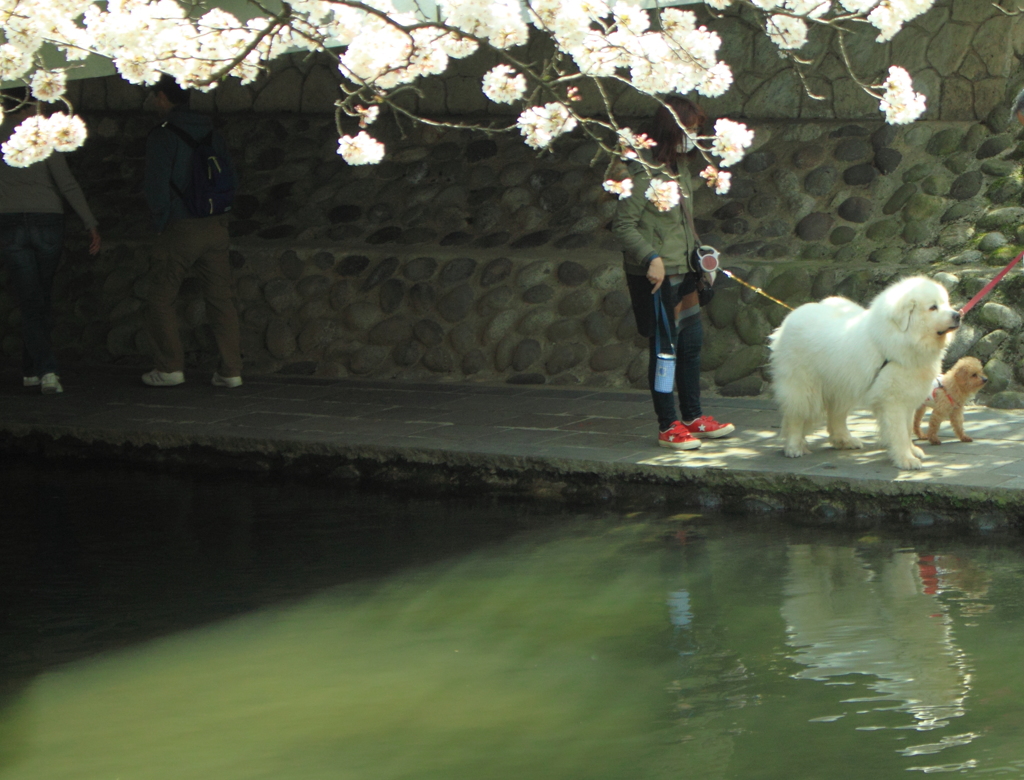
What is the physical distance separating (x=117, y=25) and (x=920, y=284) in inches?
162

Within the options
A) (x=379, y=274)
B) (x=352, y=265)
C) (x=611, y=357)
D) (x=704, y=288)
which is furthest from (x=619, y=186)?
(x=352, y=265)

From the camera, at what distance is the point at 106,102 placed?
14.6 metres

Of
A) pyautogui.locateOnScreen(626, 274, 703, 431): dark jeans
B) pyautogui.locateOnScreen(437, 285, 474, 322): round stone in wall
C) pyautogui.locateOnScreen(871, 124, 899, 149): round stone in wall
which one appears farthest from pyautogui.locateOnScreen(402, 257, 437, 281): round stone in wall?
pyautogui.locateOnScreen(871, 124, 899, 149): round stone in wall

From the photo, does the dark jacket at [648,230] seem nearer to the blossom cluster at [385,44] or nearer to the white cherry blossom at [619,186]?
the white cherry blossom at [619,186]

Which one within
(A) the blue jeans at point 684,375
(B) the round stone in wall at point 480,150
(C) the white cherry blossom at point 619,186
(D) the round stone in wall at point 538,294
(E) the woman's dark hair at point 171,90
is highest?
(E) the woman's dark hair at point 171,90

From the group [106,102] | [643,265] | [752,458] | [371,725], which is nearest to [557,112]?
[643,265]

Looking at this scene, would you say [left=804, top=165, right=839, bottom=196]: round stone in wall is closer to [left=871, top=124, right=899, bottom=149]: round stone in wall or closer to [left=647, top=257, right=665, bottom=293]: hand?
[left=871, top=124, right=899, bottom=149]: round stone in wall

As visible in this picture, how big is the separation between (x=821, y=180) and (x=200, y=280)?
5.17 m

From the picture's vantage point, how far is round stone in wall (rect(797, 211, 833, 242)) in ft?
32.9

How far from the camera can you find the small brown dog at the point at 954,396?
6988 millimetres

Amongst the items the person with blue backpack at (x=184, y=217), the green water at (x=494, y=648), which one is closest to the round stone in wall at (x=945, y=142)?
the green water at (x=494, y=648)

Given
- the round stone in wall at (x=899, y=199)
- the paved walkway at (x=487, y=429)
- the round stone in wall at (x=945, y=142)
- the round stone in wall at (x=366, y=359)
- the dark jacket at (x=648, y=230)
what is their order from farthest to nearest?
the round stone in wall at (x=366, y=359) → the round stone in wall at (x=945, y=142) → the round stone in wall at (x=899, y=199) → the dark jacket at (x=648, y=230) → the paved walkway at (x=487, y=429)

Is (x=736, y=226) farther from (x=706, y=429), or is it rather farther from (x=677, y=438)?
(x=677, y=438)

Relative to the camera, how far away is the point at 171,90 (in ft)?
30.1
